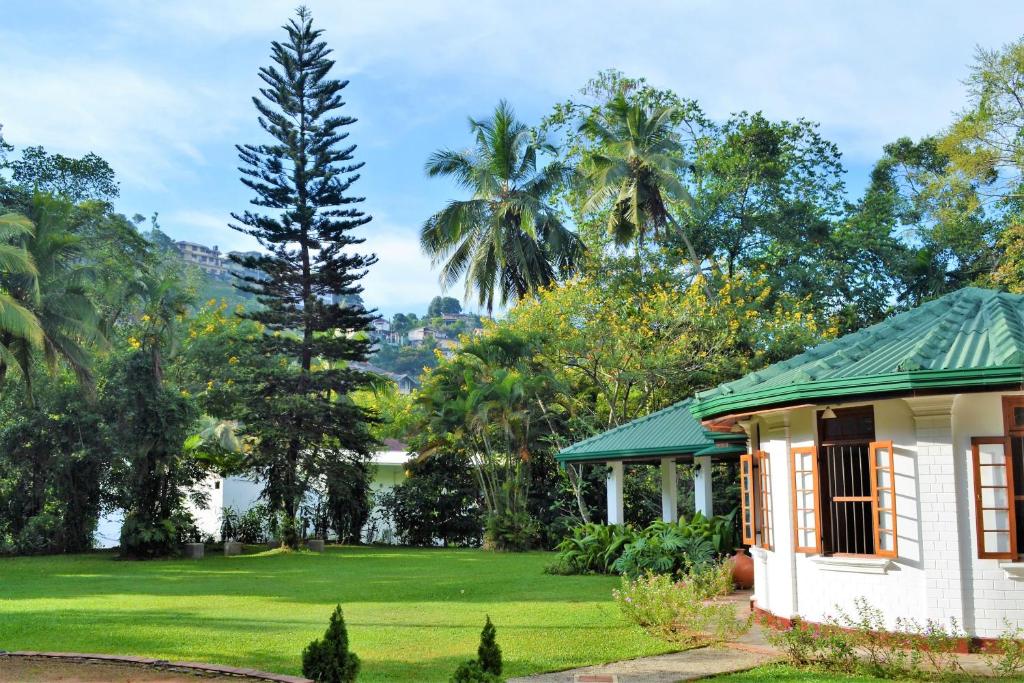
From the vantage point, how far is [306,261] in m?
25.7

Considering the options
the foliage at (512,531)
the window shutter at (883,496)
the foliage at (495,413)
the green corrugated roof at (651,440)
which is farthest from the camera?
the foliage at (512,531)

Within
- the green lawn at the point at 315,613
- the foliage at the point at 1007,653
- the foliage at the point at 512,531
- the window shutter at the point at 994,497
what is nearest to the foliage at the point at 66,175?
the green lawn at the point at 315,613

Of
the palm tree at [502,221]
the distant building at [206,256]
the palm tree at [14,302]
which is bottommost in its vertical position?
the palm tree at [14,302]

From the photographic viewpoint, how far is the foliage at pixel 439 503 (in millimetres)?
25562

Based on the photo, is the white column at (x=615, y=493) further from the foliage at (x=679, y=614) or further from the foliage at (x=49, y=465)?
the foliage at (x=49, y=465)

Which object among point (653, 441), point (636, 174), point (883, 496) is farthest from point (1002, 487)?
point (636, 174)

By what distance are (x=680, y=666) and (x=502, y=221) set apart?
849 inches

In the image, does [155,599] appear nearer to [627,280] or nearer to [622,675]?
[622,675]

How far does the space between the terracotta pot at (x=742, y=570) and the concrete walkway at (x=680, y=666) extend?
439cm

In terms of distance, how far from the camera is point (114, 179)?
1321 inches

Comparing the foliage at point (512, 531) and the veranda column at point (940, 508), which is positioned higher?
the veranda column at point (940, 508)

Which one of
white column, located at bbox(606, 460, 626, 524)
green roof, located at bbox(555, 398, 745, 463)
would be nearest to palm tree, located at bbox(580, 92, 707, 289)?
green roof, located at bbox(555, 398, 745, 463)

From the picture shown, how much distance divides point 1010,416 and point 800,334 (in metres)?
14.7

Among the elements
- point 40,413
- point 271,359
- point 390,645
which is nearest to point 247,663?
point 390,645
